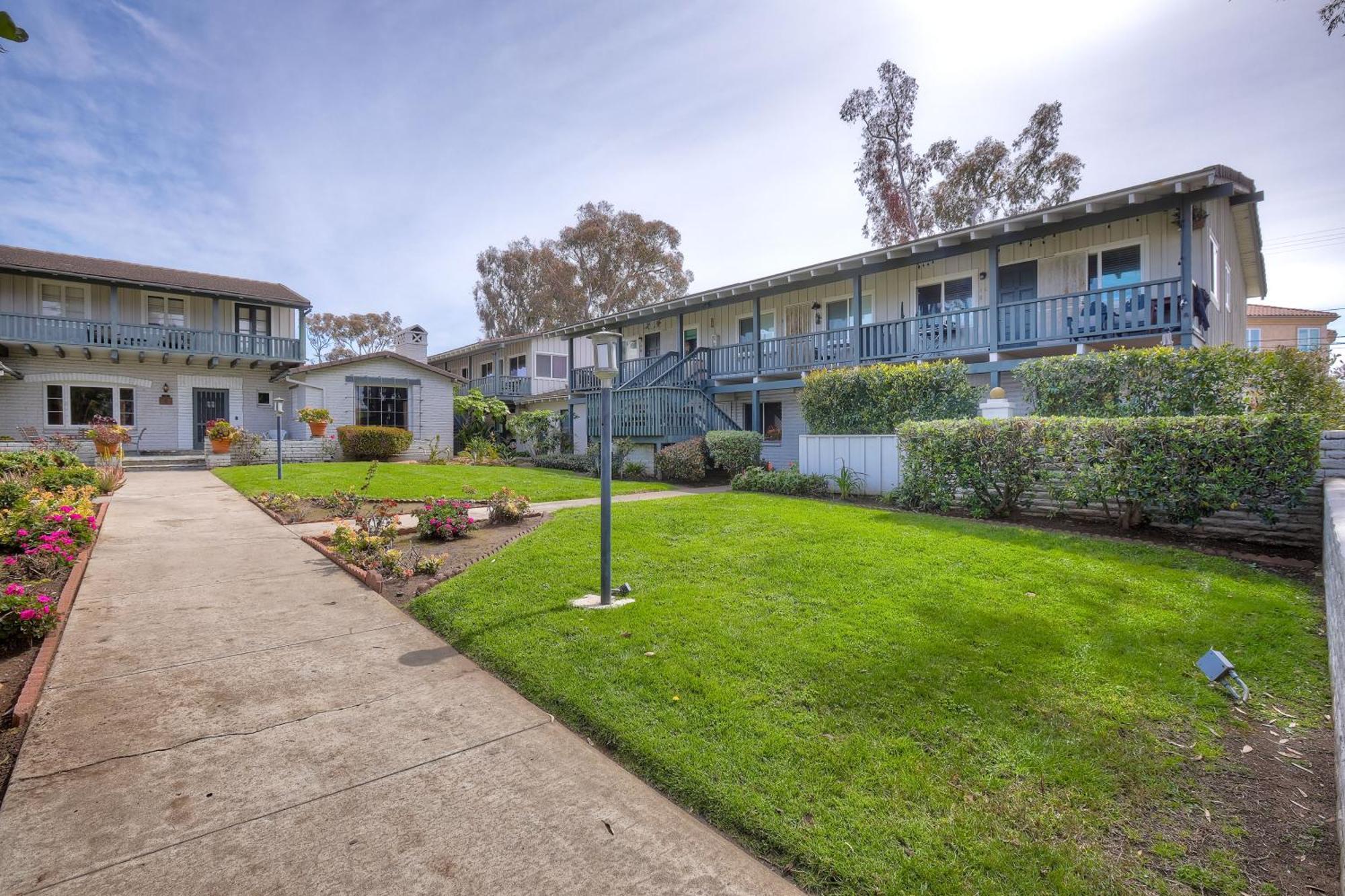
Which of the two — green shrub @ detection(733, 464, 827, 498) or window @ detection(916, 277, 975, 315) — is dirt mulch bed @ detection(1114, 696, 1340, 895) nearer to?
green shrub @ detection(733, 464, 827, 498)

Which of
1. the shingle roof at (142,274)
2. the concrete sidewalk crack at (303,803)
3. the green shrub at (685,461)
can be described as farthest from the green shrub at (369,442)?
the concrete sidewalk crack at (303,803)

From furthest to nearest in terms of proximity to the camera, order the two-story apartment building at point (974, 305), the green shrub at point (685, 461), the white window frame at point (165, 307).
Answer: the white window frame at point (165, 307), the green shrub at point (685, 461), the two-story apartment building at point (974, 305)

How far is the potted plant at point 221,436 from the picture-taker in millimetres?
18297

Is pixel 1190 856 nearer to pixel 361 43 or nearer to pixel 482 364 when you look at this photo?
pixel 361 43

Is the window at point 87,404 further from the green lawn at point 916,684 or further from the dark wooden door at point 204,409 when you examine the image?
the green lawn at point 916,684

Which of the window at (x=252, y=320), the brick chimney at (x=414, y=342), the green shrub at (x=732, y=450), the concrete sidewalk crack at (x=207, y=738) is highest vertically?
the window at (x=252, y=320)

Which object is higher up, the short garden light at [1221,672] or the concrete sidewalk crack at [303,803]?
the short garden light at [1221,672]

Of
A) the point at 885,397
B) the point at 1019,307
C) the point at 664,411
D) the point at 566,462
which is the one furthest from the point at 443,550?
the point at 1019,307

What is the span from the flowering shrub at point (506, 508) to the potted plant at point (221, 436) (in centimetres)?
1479

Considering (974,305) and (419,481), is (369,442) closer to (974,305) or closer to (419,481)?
(419,481)

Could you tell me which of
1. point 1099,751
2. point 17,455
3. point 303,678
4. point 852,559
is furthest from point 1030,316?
point 17,455

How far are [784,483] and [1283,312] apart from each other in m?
38.2

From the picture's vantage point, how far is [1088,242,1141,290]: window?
40.8 feet

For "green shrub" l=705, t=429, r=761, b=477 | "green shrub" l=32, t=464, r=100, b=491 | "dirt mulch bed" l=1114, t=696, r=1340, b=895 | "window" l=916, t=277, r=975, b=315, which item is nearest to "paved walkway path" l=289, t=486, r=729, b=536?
"green shrub" l=705, t=429, r=761, b=477
